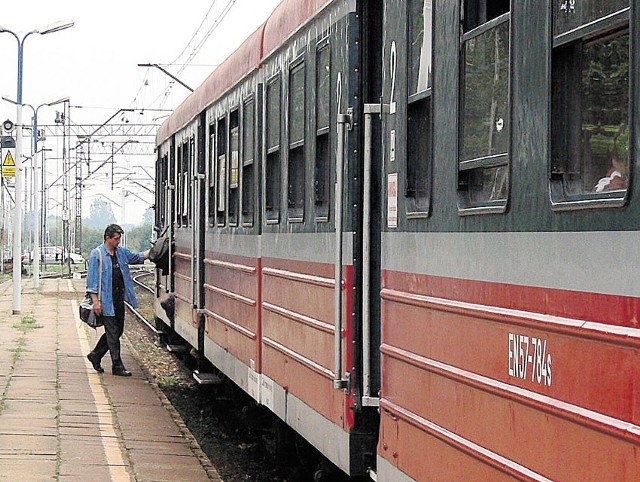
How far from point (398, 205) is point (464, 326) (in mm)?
1064

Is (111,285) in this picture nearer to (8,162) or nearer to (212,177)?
(212,177)

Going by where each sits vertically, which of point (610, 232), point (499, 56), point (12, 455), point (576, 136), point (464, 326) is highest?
point (499, 56)

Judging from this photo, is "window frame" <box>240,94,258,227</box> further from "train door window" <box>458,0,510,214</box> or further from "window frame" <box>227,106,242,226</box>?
"train door window" <box>458,0,510,214</box>

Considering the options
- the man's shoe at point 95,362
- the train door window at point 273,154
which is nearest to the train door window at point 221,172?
the train door window at point 273,154

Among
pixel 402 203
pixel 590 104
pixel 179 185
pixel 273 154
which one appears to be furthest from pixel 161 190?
pixel 590 104

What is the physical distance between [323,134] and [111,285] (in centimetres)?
803

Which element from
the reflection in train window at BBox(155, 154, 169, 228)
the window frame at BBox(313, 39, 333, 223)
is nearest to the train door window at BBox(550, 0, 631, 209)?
the window frame at BBox(313, 39, 333, 223)

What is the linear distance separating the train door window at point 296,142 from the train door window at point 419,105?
2161 millimetres

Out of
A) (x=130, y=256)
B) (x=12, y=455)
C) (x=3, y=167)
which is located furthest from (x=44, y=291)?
(x=12, y=455)

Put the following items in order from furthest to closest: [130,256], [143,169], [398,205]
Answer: [143,169] < [130,256] < [398,205]

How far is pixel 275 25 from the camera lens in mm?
8641

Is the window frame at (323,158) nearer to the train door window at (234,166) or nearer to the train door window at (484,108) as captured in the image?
the train door window at (484,108)

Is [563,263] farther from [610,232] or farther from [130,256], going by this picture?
[130,256]

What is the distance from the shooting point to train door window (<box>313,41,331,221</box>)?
679 centimetres
